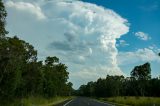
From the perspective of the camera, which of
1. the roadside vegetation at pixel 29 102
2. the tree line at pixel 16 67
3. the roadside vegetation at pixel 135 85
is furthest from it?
the roadside vegetation at pixel 135 85

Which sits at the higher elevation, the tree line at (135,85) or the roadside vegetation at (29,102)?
the tree line at (135,85)

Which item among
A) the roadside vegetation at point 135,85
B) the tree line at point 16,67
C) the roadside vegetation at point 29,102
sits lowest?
the roadside vegetation at point 29,102

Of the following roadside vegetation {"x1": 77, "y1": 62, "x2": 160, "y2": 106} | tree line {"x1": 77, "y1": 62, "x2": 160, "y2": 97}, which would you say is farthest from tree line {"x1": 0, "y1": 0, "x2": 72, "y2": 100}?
tree line {"x1": 77, "y1": 62, "x2": 160, "y2": 97}

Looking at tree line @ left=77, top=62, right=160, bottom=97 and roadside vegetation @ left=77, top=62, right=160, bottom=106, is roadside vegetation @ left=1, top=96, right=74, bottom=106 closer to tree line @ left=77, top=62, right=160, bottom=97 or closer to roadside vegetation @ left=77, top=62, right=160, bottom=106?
roadside vegetation @ left=77, top=62, right=160, bottom=106

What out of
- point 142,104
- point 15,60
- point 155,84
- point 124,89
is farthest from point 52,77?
point 124,89

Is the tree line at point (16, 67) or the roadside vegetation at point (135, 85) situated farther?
the roadside vegetation at point (135, 85)

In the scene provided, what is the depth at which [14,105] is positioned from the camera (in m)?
35.8

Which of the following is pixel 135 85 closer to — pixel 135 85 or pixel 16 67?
pixel 135 85

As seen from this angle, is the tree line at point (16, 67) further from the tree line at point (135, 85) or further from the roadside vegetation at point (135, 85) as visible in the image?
the tree line at point (135, 85)

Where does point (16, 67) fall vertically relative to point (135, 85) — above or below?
below

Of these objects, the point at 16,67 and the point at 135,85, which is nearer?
the point at 16,67

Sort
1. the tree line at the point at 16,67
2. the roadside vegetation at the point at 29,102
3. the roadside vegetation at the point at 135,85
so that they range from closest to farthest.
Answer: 1. the tree line at the point at 16,67
2. the roadside vegetation at the point at 29,102
3. the roadside vegetation at the point at 135,85

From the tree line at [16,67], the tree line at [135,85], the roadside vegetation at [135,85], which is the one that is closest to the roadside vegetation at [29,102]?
the tree line at [16,67]

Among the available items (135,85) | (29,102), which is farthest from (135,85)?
(29,102)
